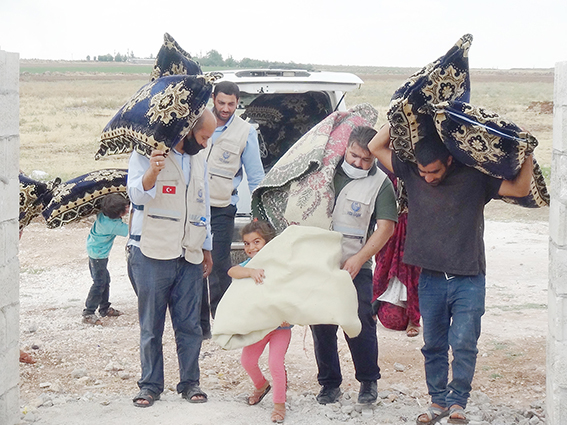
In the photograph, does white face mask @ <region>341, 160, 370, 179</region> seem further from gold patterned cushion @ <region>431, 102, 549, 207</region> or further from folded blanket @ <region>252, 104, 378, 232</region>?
gold patterned cushion @ <region>431, 102, 549, 207</region>

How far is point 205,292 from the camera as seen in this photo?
6227 millimetres

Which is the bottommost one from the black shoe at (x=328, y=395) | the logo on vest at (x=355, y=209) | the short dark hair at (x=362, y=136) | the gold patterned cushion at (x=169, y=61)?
the black shoe at (x=328, y=395)

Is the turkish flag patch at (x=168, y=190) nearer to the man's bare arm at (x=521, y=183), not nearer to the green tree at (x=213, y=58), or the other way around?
the man's bare arm at (x=521, y=183)

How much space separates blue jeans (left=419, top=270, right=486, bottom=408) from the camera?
4320 mm

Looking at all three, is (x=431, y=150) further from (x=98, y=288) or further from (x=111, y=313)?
(x=111, y=313)

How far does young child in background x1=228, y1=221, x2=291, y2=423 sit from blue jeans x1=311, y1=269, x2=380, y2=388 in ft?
1.09

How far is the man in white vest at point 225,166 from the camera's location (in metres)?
6.06

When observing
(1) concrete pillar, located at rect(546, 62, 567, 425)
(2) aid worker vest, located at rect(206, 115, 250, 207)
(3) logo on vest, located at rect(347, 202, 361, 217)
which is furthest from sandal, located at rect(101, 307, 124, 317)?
(1) concrete pillar, located at rect(546, 62, 567, 425)

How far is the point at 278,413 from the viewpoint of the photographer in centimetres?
458

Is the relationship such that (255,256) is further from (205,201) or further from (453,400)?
(453,400)

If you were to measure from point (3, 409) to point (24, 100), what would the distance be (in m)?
40.8

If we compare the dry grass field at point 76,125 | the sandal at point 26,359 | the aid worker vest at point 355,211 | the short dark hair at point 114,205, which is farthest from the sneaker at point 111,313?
the dry grass field at point 76,125

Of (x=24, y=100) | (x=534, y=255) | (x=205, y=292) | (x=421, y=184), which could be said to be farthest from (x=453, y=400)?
(x=24, y=100)

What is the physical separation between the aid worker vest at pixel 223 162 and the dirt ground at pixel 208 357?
4.23 ft
